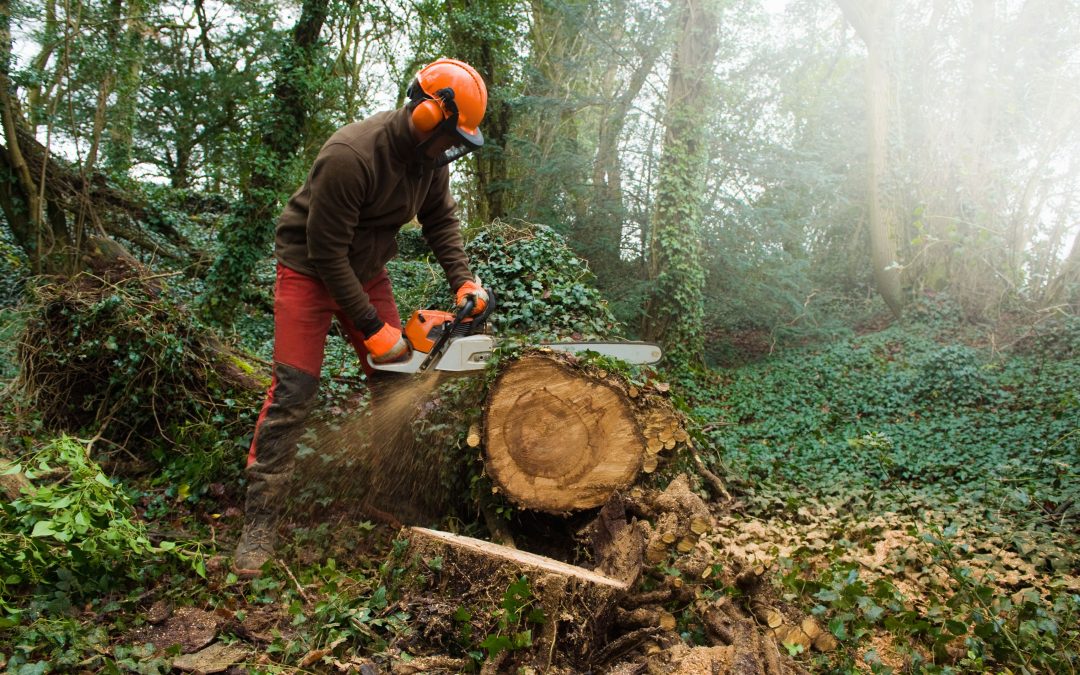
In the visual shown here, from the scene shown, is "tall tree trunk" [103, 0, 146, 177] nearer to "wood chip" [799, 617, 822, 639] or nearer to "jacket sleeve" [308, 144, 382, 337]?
"jacket sleeve" [308, 144, 382, 337]

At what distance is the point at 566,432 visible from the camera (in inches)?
112

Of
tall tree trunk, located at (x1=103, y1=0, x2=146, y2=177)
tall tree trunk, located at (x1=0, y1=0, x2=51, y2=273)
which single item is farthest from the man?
tall tree trunk, located at (x1=103, y1=0, x2=146, y2=177)

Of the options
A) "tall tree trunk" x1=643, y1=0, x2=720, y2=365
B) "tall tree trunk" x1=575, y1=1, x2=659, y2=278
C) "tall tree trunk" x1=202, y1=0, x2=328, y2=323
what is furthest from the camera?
"tall tree trunk" x1=575, y1=1, x2=659, y2=278

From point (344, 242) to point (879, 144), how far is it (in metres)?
A: 9.26

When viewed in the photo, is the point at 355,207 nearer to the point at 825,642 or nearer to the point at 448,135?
the point at 448,135

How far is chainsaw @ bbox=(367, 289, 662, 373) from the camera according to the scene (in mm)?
2953

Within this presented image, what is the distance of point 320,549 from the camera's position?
3156 mm

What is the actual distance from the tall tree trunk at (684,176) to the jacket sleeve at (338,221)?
225 inches

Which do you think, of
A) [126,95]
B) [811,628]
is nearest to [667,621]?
[811,628]

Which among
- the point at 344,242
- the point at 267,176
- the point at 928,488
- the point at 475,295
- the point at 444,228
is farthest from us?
the point at 267,176

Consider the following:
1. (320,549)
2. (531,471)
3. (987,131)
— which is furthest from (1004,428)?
(987,131)

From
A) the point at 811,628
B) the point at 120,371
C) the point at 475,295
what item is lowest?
the point at 811,628

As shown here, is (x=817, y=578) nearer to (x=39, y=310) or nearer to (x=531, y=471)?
(x=531, y=471)

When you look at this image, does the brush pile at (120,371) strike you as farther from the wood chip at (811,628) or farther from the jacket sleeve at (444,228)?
the wood chip at (811,628)
